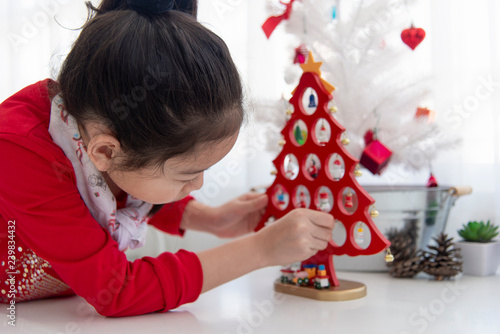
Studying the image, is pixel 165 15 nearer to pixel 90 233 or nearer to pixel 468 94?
pixel 90 233

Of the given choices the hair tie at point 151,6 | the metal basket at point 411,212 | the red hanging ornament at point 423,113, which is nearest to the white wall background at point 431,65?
the red hanging ornament at point 423,113

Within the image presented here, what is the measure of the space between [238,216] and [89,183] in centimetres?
34

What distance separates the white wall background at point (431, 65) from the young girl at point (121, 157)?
27 cm

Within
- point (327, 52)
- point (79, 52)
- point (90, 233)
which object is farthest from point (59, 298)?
point (327, 52)

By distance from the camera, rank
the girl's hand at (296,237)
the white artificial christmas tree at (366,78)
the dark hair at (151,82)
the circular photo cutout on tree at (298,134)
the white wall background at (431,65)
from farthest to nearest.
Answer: the white wall background at (431,65) < the white artificial christmas tree at (366,78) < the circular photo cutout on tree at (298,134) < the girl's hand at (296,237) < the dark hair at (151,82)

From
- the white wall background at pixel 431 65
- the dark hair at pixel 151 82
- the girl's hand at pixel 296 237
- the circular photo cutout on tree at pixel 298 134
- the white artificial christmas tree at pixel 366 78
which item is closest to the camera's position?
the dark hair at pixel 151 82

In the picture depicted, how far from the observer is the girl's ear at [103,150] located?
0.60 m

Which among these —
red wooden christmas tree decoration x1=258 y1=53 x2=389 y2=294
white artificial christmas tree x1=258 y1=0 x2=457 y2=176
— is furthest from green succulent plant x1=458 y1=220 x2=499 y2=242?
red wooden christmas tree decoration x1=258 y1=53 x2=389 y2=294

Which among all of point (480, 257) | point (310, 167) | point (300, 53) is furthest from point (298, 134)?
point (480, 257)

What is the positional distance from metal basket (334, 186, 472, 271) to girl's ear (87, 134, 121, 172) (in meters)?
0.40

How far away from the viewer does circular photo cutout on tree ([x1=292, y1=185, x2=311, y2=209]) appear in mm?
782

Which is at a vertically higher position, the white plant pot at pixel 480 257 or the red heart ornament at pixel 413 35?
the red heart ornament at pixel 413 35

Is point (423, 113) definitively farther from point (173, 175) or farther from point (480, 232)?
point (173, 175)

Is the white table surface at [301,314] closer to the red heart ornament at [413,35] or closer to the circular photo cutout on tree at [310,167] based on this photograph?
the circular photo cutout on tree at [310,167]
